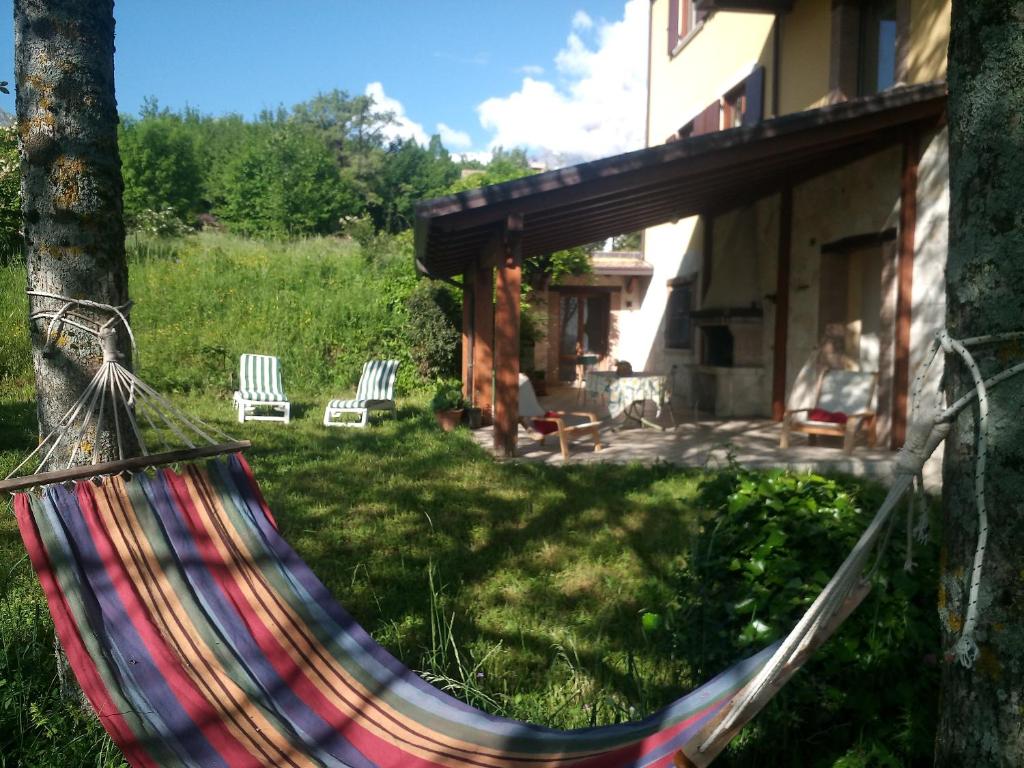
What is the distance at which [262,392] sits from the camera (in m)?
9.52

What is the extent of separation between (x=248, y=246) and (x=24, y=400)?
27.2 feet

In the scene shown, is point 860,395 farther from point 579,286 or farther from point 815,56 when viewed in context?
point 579,286

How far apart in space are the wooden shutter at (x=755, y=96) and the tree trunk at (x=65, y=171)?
8.69 metres

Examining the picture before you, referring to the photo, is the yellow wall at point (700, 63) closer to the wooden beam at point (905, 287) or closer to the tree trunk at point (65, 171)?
the wooden beam at point (905, 287)

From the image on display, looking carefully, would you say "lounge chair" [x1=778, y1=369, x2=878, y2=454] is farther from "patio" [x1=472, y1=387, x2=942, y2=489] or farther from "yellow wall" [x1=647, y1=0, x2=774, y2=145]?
"yellow wall" [x1=647, y1=0, x2=774, y2=145]

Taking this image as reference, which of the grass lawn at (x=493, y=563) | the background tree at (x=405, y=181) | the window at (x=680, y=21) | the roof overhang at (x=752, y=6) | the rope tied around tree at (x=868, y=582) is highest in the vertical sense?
the background tree at (x=405, y=181)

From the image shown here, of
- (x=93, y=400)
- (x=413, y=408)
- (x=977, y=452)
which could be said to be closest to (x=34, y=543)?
(x=93, y=400)

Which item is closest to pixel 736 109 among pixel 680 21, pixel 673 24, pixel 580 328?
pixel 680 21

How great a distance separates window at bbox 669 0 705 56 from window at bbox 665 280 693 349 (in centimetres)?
437

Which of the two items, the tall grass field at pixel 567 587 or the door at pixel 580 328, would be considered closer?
the tall grass field at pixel 567 587

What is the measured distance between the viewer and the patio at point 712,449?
6.00m

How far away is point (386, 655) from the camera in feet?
6.97

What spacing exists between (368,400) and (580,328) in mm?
7951

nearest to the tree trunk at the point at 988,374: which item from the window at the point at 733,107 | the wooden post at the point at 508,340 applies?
the wooden post at the point at 508,340
